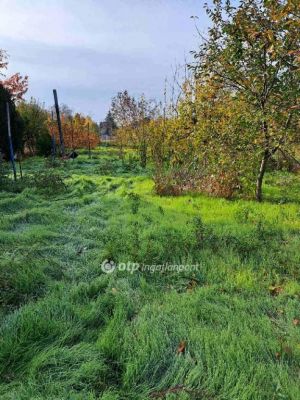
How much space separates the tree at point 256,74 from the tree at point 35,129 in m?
15.9

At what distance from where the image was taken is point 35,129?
22.5 meters

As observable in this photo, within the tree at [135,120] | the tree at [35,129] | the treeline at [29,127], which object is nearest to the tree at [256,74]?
the tree at [135,120]

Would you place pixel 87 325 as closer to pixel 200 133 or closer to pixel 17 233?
pixel 17 233

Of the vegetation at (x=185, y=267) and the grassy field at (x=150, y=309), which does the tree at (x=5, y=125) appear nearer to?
the vegetation at (x=185, y=267)

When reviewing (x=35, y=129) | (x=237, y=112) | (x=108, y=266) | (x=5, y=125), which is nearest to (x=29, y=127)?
(x=35, y=129)

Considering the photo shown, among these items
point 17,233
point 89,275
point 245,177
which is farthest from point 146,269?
point 245,177

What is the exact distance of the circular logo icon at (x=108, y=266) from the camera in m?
3.88

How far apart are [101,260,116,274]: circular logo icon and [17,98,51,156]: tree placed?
18634 millimetres

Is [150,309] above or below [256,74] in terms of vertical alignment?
below

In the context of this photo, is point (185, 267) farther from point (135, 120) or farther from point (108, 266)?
point (135, 120)

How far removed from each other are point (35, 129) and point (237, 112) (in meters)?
17.9

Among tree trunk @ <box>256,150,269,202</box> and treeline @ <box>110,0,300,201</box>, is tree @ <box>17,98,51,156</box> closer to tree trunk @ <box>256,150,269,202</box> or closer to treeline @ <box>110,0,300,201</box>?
treeline @ <box>110,0,300,201</box>

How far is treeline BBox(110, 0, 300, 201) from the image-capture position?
18.5 ft
